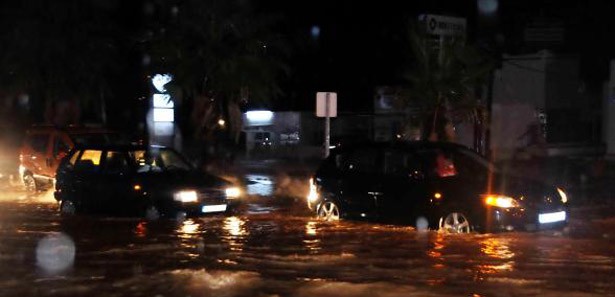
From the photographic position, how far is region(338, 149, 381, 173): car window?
1388cm

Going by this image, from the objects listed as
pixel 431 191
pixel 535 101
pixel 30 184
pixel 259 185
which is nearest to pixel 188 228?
pixel 431 191

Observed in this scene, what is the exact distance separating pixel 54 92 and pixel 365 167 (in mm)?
20063

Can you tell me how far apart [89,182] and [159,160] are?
4.31ft

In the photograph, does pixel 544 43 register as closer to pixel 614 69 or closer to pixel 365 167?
pixel 614 69

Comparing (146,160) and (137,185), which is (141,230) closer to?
(137,185)

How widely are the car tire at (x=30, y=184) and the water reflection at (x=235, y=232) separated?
7.99 metres

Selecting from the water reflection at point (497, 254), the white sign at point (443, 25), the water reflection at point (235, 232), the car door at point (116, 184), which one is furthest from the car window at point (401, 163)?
the white sign at point (443, 25)

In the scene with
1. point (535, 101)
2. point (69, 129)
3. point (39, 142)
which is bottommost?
point (39, 142)

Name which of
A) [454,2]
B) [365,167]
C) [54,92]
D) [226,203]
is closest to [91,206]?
[226,203]

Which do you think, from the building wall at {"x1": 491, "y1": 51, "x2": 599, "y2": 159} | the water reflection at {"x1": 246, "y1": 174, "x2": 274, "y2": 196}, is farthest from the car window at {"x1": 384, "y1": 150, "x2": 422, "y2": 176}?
the building wall at {"x1": 491, "y1": 51, "x2": 599, "y2": 159}

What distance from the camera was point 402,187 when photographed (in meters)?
13.3

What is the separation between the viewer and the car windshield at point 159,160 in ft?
51.1

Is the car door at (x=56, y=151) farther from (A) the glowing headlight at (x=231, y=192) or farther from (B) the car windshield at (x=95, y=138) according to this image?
(A) the glowing headlight at (x=231, y=192)

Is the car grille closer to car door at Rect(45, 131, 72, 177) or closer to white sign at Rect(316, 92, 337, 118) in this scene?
white sign at Rect(316, 92, 337, 118)
